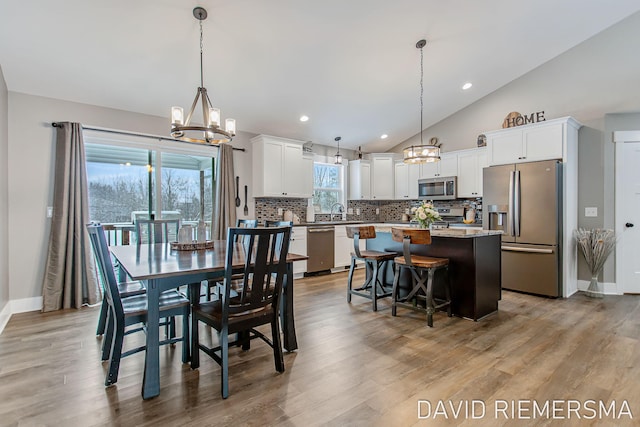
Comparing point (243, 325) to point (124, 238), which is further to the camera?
point (124, 238)

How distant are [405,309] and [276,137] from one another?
3313mm

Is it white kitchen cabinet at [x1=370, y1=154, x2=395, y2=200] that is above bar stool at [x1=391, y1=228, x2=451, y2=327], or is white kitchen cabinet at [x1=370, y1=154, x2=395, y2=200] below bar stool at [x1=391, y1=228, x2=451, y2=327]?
above

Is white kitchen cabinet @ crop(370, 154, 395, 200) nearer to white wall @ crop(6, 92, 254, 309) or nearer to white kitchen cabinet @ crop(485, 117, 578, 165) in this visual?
white kitchen cabinet @ crop(485, 117, 578, 165)

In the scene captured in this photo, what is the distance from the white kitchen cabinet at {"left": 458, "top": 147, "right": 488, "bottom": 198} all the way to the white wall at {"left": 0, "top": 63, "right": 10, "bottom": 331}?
20.6 ft

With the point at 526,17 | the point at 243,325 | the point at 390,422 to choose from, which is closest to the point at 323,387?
the point at 390,422

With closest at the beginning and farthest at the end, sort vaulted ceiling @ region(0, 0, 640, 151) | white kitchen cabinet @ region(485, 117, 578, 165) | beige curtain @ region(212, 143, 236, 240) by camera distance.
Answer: vaulted ceiling @ region(0, 0, 640, 151) < white kitchen cabinet @ region(485, 117, 578, 165) < beige curtain @ region(212, 143, 236, 240)

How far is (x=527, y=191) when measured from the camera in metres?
4.39

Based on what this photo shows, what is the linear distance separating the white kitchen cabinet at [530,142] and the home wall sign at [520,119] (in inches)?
19.5

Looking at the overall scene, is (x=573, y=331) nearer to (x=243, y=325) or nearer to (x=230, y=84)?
(x=243, y=325)

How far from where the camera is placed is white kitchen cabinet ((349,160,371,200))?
668cm

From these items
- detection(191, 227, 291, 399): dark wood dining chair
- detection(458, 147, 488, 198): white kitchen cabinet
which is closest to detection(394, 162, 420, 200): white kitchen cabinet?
detection(458, 147, 488, 198): white kitchen cabinet

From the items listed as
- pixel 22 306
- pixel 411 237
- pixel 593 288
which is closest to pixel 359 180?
pixel 411 237

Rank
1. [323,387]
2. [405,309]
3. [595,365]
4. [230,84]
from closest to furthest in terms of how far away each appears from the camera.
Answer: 1. [323,387]
2. [595,365]
3. [405,309]
4. [230,84]

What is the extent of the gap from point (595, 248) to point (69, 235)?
21.8 ft
